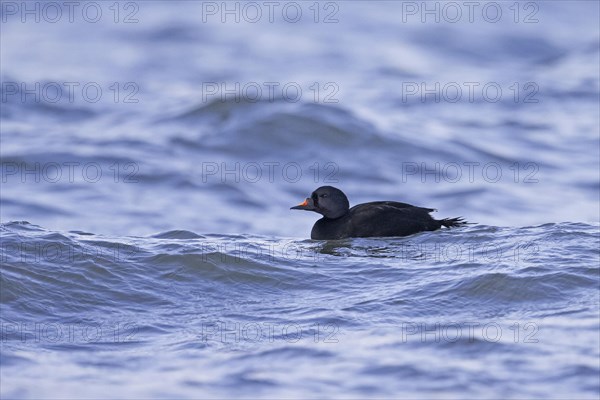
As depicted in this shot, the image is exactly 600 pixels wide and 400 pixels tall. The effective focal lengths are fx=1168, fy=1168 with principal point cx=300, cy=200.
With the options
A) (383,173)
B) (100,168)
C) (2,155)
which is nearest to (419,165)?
(383,173)

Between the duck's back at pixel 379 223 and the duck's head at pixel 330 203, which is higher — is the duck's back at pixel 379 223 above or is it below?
below

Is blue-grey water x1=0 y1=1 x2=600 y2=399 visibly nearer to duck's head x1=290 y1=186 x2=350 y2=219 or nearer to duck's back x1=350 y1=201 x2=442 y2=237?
duck's back x1=350 y1=201 x2=442 y2=237

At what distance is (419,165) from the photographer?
17141mm

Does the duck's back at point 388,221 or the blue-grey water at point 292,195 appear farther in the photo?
the duck's back at point 388,221

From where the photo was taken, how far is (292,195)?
16078 mm

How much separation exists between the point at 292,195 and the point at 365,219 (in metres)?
5.73

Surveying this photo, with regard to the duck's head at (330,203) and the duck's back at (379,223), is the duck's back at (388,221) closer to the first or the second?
the duck's back at (379,223)

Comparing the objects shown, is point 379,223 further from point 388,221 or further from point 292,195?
point 292,195

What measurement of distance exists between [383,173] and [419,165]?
1.97 feet

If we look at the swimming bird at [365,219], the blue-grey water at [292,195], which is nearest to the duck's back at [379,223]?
the swimming bird at [365,219]

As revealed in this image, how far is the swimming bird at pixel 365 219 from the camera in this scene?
1032cm

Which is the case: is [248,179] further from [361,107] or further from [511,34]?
[511,34]

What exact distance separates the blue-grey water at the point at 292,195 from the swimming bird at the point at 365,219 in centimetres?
19

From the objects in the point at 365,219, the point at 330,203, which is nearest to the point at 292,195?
the point at 330,203
